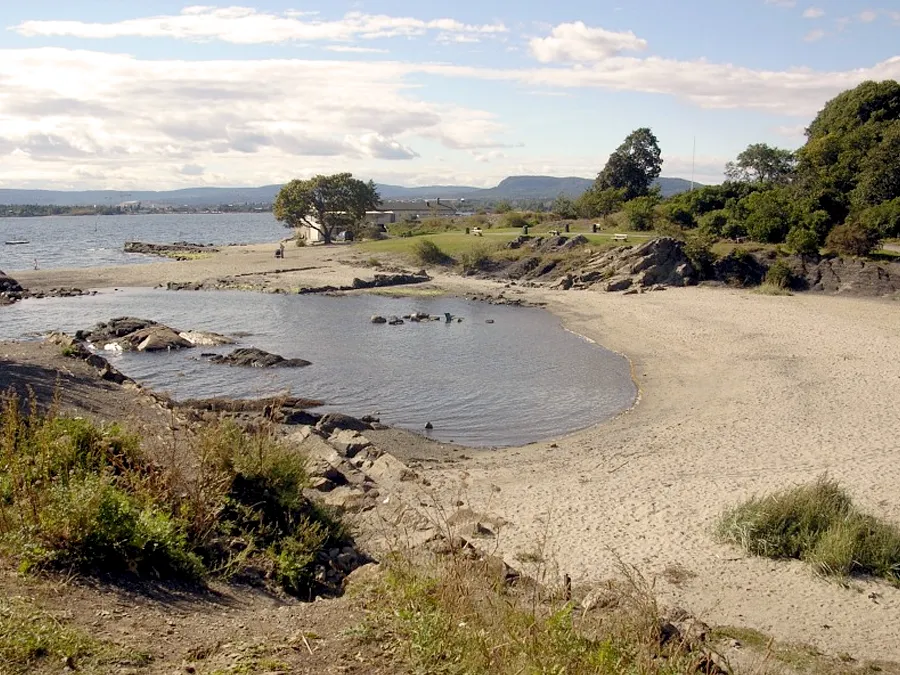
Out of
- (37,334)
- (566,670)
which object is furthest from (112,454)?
(37,334)

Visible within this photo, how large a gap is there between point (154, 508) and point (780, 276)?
42.0 metres

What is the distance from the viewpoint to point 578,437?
64.4 feet

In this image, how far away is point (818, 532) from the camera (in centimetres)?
1167

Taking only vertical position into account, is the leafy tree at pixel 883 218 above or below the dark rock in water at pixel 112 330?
above

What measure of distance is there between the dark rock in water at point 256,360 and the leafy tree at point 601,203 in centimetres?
4973

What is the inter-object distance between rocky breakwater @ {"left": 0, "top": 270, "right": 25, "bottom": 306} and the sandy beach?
32.1 meters

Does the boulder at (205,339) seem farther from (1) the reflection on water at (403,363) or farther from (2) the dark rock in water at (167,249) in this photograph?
(2) the dark rock in water at (167,249)

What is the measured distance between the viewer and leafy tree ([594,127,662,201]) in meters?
78.1

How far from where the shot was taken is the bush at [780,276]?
43.7 meters

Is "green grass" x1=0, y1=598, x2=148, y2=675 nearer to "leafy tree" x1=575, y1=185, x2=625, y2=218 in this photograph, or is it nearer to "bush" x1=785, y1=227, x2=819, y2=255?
"bush" x1=785, y1=227, x2=819, y2=255

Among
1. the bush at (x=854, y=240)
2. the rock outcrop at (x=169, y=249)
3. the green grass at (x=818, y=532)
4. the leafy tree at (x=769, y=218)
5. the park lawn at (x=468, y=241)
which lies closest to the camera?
the green grass at (x=818, y=532)

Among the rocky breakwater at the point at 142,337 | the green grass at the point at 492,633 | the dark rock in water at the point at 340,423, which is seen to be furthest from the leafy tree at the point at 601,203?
the green grass at the point at 492,633

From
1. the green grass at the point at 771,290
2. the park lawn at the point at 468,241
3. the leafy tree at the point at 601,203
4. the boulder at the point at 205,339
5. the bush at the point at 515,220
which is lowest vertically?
the boulder at the point at 205,339

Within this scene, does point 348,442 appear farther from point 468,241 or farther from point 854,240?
point 468,241
